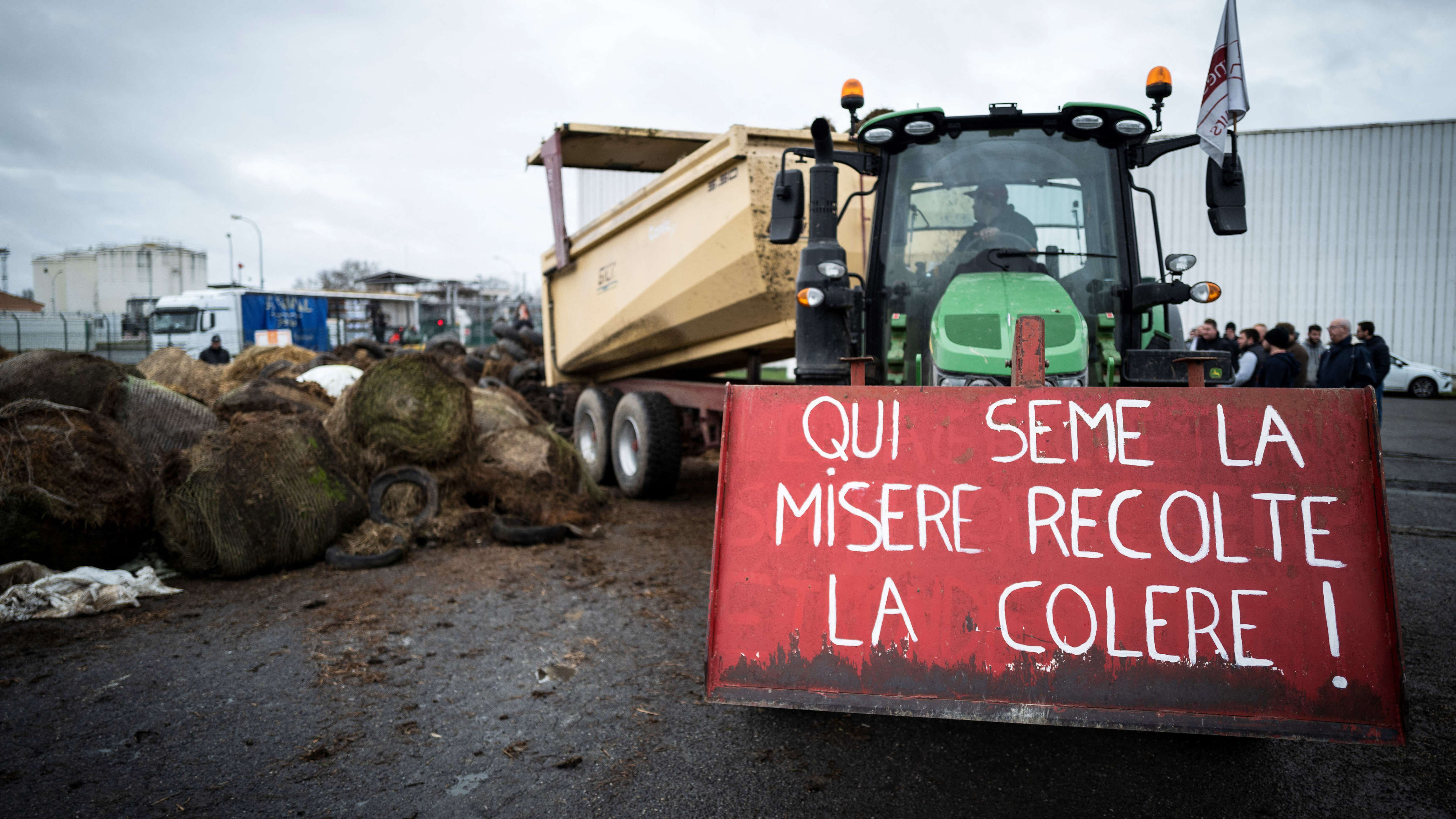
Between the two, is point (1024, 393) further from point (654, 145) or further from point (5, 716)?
point (654, 145)

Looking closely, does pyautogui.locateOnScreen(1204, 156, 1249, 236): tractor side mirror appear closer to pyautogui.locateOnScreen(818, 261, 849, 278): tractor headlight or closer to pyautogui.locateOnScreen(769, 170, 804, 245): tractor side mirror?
pyautogui.locateOnScreen(818, 261, 849, 278): tractor headlight

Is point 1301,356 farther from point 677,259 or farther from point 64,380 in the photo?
point 64,380

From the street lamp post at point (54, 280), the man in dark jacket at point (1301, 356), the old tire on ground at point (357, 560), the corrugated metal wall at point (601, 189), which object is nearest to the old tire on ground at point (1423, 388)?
the man in dark jacket at point (1301, 356)

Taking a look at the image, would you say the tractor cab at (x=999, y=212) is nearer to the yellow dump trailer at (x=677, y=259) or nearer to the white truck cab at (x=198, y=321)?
the yellow dump trailer at (x=677, y=259)

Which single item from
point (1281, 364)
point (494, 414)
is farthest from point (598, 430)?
point (1281, 364)

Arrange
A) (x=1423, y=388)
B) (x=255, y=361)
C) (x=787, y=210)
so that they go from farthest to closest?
(x=1423, y=388) < (x=255, y=361) < (x=787, y=210)

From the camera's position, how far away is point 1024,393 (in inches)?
102

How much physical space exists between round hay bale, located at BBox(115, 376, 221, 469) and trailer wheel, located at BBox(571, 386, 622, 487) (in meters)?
3.35

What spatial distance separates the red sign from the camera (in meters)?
2.29

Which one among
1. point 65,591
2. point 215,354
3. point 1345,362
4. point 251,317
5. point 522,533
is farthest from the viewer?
point 251,317

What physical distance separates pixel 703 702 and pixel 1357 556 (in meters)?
2.33

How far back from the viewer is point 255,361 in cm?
1095

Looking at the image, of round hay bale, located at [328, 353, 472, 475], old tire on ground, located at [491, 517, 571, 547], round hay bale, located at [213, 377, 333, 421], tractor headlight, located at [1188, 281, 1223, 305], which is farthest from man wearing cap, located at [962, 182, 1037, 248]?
round hay bale, located at [213, 377, 333, 421]

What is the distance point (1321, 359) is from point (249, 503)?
10.8 metres
